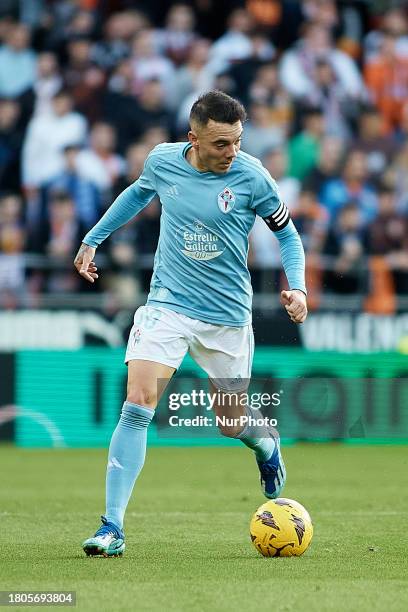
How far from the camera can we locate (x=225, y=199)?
713 cm

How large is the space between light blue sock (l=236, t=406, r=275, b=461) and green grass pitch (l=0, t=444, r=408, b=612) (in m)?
0.49

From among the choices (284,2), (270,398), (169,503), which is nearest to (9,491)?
(169,503)

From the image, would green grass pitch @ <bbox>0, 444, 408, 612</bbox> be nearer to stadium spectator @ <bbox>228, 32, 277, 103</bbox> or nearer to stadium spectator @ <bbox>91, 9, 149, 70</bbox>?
stadium spectator @ <bbox>228, 32, 277, 103</bbox>

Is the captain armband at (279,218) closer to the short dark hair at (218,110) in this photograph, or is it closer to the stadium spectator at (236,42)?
the short dark hair at (218,110)

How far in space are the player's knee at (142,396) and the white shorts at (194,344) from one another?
0.17 metres

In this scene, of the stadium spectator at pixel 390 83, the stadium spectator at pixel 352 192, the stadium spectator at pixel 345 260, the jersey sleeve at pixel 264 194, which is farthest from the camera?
the stadium spectator at pixel 390 83

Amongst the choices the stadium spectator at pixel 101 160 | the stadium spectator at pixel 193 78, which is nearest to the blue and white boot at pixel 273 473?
the stadium spectator at pixel 101 160

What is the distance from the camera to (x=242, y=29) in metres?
18.4

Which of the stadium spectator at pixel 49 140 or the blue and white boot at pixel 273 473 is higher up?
the stadium spectator at pixel 49 140

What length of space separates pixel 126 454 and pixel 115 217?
144 cm

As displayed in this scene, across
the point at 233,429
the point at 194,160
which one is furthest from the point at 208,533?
the point at 194,160

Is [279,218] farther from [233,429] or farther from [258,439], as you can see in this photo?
[258,439]

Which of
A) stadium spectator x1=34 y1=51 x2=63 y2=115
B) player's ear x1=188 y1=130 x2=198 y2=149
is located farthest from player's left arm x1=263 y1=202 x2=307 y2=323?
stadium spectator x1=34 y1=51 x2=63 y2=115

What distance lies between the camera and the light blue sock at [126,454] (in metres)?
6.86
